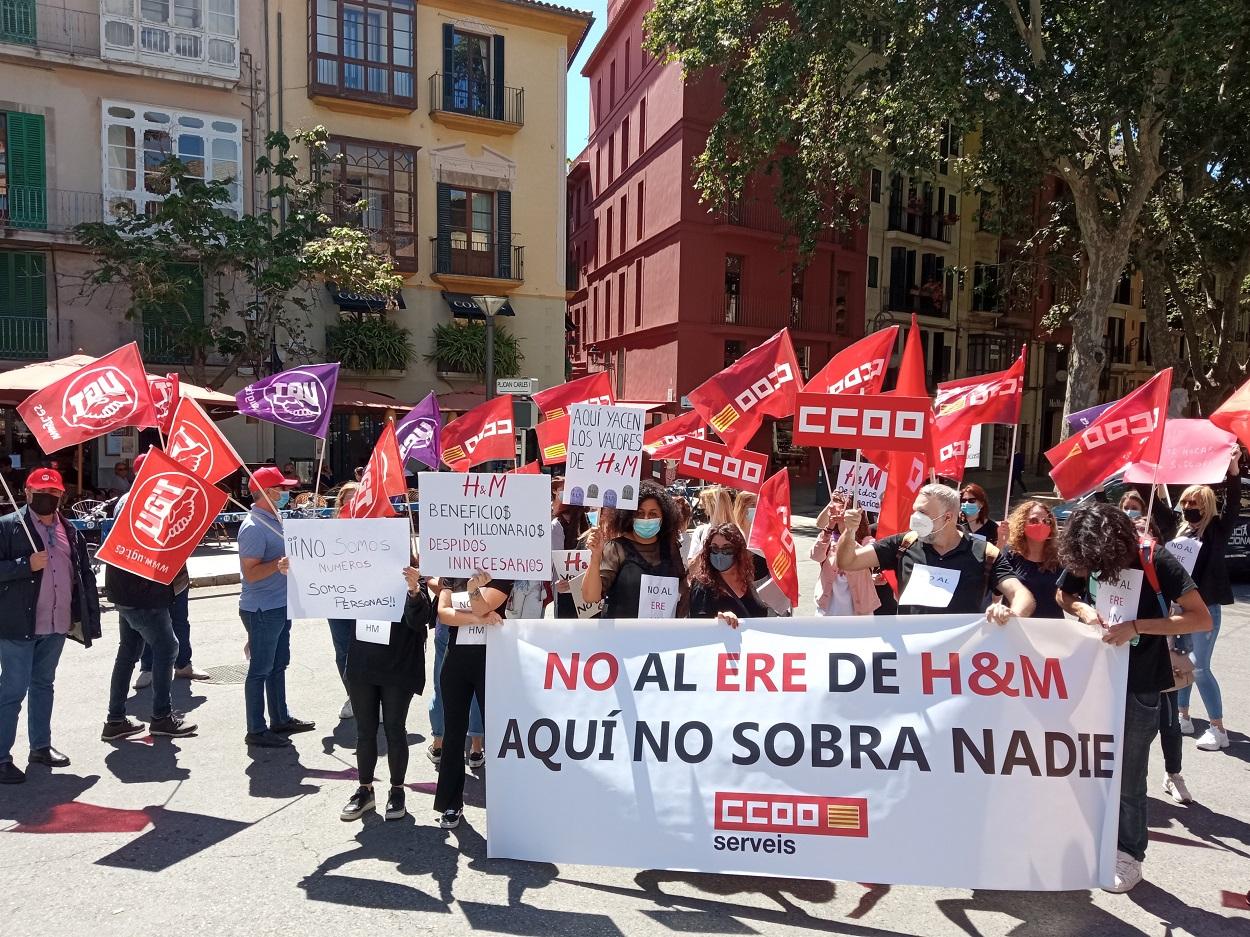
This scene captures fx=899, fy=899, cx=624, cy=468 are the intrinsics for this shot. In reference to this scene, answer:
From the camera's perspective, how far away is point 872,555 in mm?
5160

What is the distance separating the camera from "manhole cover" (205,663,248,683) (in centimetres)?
748

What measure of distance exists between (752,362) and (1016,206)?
18637mm

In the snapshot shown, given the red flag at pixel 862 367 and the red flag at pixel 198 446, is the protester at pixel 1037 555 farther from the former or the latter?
the red flag at pixel 198 446

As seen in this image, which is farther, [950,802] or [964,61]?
[964,61]

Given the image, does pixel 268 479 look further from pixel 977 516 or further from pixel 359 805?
pixel 977 516

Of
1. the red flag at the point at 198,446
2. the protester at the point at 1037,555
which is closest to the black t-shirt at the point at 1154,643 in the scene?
the protester at the point at 1037,555

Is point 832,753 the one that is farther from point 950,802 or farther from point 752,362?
point 752,362

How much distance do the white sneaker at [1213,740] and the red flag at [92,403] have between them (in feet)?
23.9

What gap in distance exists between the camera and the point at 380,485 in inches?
232

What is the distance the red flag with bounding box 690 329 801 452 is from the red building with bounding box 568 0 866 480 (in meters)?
20.9

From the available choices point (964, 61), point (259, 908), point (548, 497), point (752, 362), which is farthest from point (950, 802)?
point (964, 61)

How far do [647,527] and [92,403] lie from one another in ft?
12.1

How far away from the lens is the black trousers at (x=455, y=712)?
15.5 feet

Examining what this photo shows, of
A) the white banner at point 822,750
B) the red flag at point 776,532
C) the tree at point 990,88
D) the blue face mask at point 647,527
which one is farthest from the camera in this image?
the tree at point 990,88
